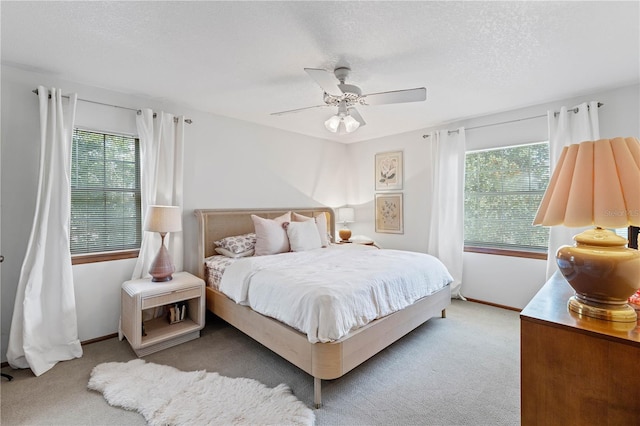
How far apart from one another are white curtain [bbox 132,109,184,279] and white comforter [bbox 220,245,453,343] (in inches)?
33.3

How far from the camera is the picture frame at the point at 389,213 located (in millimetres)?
4727

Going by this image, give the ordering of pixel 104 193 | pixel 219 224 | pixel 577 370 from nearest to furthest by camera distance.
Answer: pixel 577 370
pixel 104 193
pixel 219 224

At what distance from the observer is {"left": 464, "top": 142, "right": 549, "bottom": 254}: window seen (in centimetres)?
352

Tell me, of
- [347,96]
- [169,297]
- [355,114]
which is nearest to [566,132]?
[355,114]

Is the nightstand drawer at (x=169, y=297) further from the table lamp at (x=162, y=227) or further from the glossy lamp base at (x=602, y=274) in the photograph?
the glossy lamp base at (x=602, y=274)

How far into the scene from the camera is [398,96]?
235 centimetres

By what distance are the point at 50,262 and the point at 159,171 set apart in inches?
48.9

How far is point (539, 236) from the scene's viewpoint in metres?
3.52

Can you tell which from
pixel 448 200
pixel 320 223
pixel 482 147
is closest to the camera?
pixel 482 147

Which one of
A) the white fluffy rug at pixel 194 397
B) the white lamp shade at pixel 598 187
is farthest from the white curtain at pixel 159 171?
the white lamp shade at pixel 598 187

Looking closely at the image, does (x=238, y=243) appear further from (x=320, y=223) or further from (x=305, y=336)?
(x=305, y=336)

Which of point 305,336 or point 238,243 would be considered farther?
point 238,243

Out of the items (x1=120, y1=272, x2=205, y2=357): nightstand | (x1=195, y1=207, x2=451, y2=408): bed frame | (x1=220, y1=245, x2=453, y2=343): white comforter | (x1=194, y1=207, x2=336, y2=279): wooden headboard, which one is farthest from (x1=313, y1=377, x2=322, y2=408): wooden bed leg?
(x1=194, y1=207, x2=336, y2=279): wooden headboard

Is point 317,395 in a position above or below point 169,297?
below
